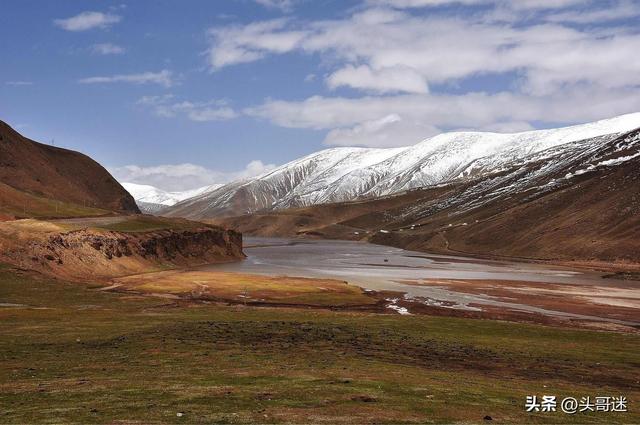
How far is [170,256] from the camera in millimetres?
130125

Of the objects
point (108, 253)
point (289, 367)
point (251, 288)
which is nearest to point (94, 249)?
point (108, 253)

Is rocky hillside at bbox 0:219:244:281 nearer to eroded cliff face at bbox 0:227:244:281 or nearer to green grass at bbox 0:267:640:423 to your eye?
eroded cliff face at bbox 0:227:244:281

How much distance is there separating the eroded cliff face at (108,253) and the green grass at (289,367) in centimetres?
2890

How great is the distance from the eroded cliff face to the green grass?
28.9 m

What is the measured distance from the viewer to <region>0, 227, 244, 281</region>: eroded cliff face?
284ft

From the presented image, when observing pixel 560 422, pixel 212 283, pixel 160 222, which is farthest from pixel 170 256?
pixel 560 422

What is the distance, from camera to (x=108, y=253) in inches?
4139

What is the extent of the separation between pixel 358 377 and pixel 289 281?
74.6 meters

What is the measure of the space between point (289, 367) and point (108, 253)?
8287 cm

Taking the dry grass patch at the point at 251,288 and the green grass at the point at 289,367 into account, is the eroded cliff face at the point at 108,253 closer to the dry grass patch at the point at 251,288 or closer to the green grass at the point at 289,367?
the dry grass patch at the point at 251,288

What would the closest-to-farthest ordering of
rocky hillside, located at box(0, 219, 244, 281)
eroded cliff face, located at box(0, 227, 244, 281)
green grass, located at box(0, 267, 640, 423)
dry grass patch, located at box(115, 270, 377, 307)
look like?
green grass, located at box(0, 267, 640, 423)
dry grass patch, located at box(115, 270, 377, 307)
rocky hillside, located at box(0, 219, 244, 281)
eroded cliff face, located at box(0, 227, 244, 281)

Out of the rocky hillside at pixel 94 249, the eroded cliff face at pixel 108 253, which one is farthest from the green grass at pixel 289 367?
the eroded cliff face at pixel 108 253

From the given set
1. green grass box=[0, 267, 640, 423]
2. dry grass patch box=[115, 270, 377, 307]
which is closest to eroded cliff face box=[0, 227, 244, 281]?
dry grass patch box=[115, 270, 377, 307]

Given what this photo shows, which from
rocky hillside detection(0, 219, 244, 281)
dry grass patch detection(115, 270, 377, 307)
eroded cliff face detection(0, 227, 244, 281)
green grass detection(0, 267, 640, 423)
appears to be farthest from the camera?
eroded cliff face detection(0, 227, 244, 281)
